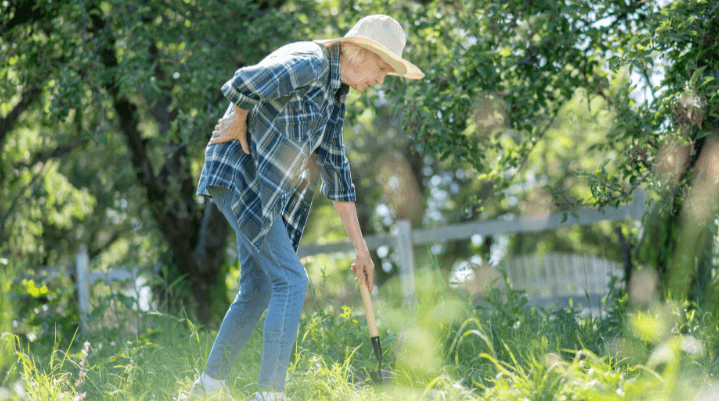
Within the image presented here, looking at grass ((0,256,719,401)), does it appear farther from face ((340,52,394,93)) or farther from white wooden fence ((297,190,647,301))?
white wooden fence ((297,190,647,301))

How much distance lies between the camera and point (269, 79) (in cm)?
205

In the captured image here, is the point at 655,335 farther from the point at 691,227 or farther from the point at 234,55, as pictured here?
the point at 234,55

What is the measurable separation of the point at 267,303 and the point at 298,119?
80cm

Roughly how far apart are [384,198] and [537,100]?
8994 mm

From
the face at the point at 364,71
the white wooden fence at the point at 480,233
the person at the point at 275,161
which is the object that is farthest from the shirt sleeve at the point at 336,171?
the white wooden fence at the point at 480,233

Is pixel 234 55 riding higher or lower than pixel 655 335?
higher

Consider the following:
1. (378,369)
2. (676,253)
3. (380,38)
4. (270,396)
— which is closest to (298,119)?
(380,38)

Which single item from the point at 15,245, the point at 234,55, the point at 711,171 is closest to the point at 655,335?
the point at 711,171

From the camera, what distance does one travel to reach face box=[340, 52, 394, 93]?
2.41 m

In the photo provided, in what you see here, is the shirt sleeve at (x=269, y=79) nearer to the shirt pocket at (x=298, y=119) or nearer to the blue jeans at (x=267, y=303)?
the shirt pocket at (x=298, y=119)

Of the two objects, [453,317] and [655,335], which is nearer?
[655,335]

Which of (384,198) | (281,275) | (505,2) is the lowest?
(384,198)

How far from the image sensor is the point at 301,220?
2.57 meters

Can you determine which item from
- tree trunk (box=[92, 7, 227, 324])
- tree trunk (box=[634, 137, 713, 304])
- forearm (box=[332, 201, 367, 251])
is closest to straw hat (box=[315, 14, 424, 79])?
forearm (box=[332, 201, 367, 251])
